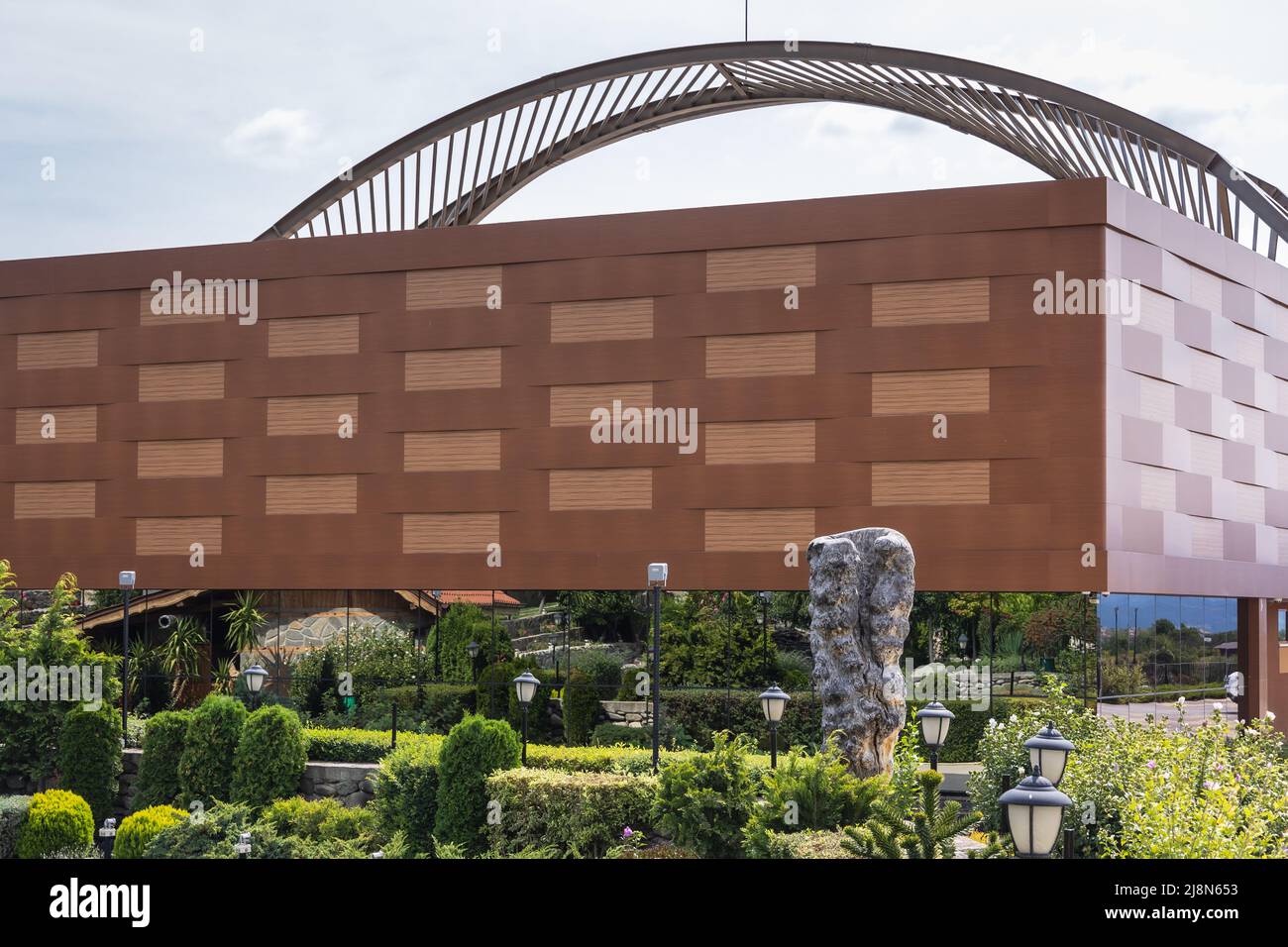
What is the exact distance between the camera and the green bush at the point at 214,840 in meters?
20.0

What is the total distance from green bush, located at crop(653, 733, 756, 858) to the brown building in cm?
1207

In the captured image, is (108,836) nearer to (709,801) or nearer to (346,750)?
(346,750)

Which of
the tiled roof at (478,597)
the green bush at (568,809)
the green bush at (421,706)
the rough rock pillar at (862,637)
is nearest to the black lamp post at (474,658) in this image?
the green bush at (421,706)

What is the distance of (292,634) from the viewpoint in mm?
33438

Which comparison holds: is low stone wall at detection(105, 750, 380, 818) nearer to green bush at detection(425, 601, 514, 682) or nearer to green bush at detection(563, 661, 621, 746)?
green bush at detection(563, 661, 621, 746)

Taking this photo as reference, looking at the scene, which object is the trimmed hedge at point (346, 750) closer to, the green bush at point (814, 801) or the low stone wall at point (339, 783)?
the low stone wall at point (339, 783)

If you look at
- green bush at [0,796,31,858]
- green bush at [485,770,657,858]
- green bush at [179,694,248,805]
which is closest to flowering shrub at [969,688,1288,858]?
green bush at [485,770,657,858]

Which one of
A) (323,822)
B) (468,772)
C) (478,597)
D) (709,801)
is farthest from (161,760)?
(709,801)

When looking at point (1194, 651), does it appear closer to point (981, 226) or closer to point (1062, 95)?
point (981, 226)

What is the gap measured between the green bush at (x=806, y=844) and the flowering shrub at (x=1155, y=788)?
2.61 meters

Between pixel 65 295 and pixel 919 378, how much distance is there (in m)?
22.3

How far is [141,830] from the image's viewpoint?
822 inches

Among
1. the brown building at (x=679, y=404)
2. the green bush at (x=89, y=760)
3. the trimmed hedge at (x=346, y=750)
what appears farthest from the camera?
the brown building at (x=679, y=404)

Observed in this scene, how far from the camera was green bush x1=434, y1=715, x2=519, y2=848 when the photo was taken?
2144 centimetres
